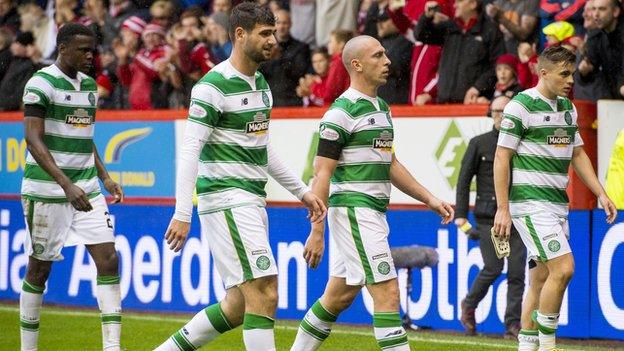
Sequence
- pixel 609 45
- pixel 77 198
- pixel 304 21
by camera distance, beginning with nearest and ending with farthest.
A: 1. pixel 77 198
2. pixel 609 45
3. pixel 304 21

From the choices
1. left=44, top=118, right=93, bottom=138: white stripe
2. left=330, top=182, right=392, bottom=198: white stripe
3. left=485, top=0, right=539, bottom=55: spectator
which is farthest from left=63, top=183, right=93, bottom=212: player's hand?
left=485, top=0, right=539, bottom=55: spectator

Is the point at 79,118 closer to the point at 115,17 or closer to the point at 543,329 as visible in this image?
the point at 543,329

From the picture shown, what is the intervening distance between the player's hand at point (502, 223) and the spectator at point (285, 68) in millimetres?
6124

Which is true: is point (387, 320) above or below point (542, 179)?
below

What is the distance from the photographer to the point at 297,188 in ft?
26.1

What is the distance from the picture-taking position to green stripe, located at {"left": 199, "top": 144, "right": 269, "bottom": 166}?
25.0 ft

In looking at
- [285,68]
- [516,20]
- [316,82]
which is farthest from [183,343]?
[285,68]

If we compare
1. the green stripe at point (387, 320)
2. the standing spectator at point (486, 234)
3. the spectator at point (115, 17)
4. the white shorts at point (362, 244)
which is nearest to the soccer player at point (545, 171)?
the white shorts at point (362, 244)

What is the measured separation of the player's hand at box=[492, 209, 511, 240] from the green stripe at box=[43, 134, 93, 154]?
287cm

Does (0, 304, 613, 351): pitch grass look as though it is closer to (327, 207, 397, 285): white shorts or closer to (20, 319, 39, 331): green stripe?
(20, 319, 39, 331): green stripe

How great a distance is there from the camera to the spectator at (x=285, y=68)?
14773mm

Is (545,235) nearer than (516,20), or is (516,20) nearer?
(545,235)

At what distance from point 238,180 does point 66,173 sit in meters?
2.03

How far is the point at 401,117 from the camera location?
13023 millimetres
